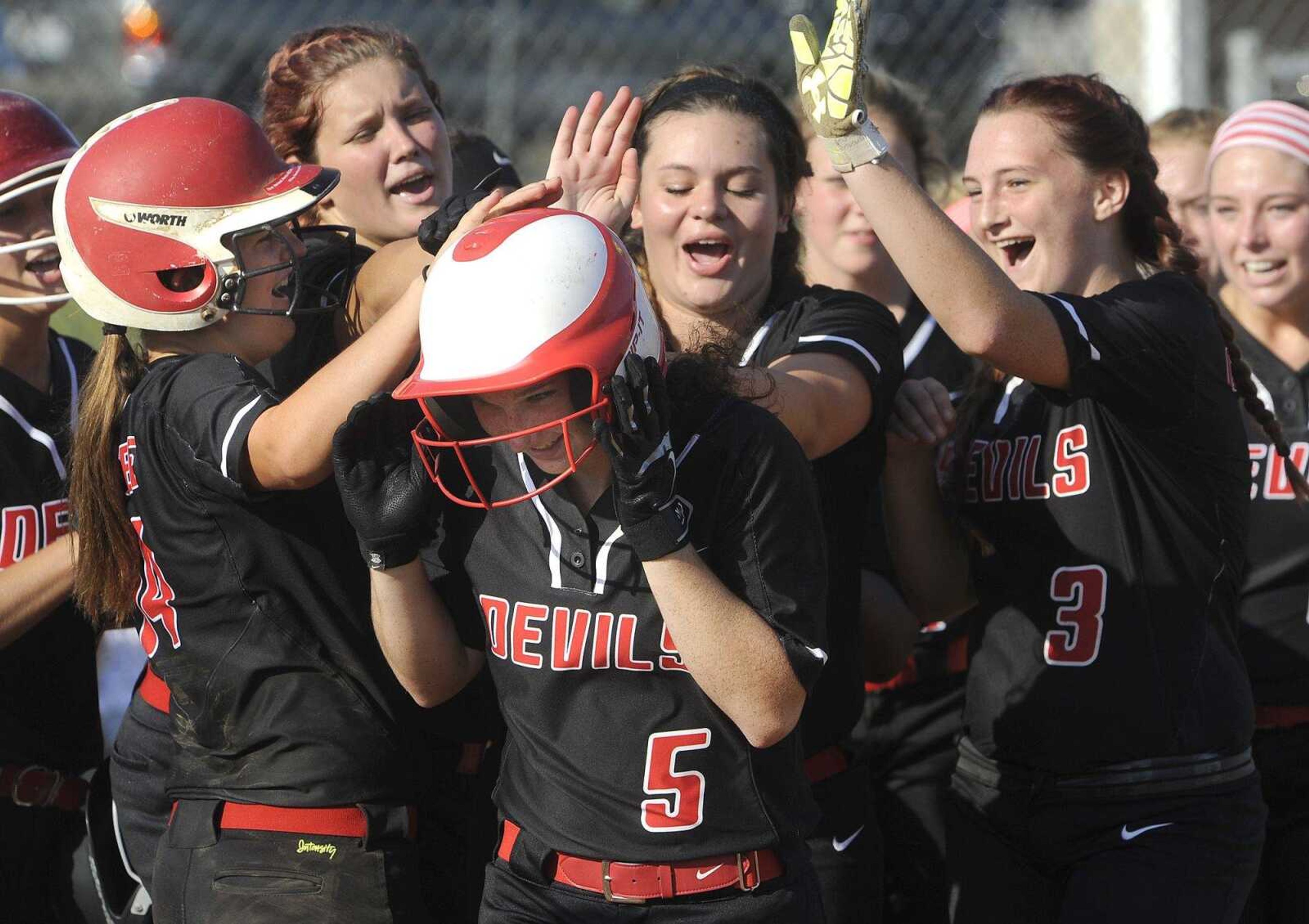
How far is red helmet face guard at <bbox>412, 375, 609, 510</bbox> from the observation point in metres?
2.55

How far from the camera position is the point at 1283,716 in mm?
4082

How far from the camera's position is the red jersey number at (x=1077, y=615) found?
3.34m

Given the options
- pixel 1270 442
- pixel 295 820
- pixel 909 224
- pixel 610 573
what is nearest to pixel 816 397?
pixel 909 224

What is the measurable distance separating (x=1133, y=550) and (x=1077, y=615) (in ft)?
0.60

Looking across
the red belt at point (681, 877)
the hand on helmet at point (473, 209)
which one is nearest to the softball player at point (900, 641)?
the red belt at point (681, 877)

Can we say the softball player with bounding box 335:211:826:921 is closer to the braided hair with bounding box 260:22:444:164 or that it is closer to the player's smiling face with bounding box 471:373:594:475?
the player's smiling face with bounding box 471:373:594:475

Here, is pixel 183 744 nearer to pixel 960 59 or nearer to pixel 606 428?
pixel 606 428

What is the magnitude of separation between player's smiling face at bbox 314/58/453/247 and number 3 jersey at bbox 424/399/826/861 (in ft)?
4.41

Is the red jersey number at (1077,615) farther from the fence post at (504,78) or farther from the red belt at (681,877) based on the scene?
the fence post at (504,78)

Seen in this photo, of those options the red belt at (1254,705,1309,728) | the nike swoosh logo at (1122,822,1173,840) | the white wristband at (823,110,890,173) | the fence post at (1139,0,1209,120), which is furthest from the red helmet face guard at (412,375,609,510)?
the fence post at (1139,0,1209,120)

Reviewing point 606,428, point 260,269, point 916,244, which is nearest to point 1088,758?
point 916,244

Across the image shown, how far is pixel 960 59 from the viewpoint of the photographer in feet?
28.0

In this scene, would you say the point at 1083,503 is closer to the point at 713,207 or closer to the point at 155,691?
the point at 713,207

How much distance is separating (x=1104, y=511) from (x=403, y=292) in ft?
4.96
